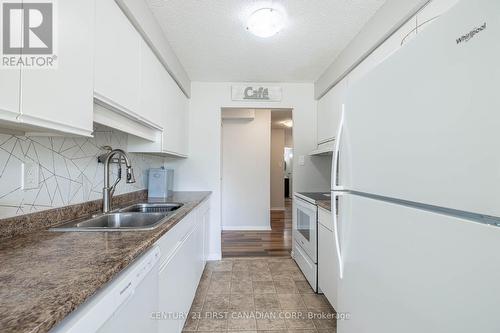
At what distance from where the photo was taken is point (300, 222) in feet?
9.02

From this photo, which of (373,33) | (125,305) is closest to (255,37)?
(373,33)

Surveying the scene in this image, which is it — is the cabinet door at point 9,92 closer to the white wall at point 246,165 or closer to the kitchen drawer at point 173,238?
the kitchen drawer at point 173,238

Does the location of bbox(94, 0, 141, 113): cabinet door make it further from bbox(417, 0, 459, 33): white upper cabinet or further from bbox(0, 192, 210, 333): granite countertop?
bbox(417, 0, 459, 33): white upper cabinet

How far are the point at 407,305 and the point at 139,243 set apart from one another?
1.01 meters

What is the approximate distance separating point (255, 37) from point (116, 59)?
124 centimetres

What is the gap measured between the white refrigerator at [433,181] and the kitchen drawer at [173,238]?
97cm

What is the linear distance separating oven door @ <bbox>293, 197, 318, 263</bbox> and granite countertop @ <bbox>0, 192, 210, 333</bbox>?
5.00 ft

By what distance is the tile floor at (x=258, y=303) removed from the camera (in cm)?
174

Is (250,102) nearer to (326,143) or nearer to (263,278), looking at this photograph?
(326,143)

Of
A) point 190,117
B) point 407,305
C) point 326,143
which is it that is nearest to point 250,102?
point 190,117

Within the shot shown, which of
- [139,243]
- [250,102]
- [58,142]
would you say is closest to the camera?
[139,243]

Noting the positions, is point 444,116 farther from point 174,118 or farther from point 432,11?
point 174,118

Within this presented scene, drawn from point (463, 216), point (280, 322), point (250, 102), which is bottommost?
point (280, 322)

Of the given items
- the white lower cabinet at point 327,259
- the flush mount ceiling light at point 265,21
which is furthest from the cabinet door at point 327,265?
the flush mount ceiling light at point 265,21
